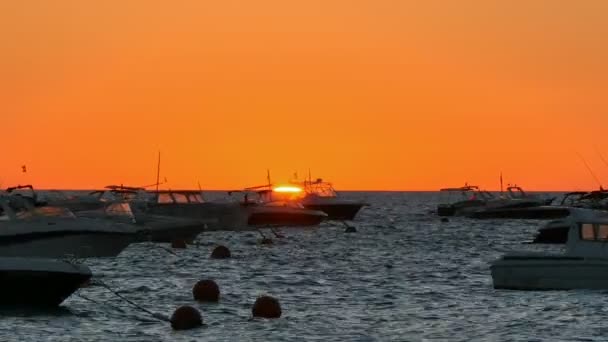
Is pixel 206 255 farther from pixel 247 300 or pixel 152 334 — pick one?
pixel 152 334

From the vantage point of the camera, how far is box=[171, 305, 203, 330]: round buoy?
3472 centimetres

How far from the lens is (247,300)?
43.5 meters

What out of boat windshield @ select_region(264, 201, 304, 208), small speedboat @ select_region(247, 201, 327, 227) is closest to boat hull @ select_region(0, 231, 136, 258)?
small speedboat @ select_region(247, 201, 327, 227)

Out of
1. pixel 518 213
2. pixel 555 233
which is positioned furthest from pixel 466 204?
pixel 555 233

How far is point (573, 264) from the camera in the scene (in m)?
42.1

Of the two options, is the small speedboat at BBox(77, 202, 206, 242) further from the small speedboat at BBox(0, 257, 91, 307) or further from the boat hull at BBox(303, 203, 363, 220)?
the boat hull at BBox(303, 203, 363, 220)

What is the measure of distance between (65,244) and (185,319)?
1698 centimetres

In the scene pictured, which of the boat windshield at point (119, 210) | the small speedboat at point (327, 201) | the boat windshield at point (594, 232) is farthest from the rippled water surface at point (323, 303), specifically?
the small speedboat at point (327, 201)

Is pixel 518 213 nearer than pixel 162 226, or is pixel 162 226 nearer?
pixel 162 226

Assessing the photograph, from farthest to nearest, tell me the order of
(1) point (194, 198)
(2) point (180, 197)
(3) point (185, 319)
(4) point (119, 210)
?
1. (1) point (194, 198)
2. (2) point (180, 197)
3. (4) point (119, 210)
4. (3) point (185, 319)

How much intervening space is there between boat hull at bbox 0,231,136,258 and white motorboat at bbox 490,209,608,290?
52.3 feet

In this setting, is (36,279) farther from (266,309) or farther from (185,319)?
(266,309)

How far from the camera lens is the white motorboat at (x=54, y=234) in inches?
1933

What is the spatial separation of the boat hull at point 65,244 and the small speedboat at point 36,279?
423 inches
